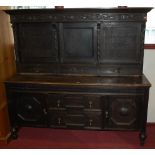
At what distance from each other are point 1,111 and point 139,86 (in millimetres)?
1622

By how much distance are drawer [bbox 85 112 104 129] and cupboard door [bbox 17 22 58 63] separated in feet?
2.67

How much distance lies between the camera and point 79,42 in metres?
2.67

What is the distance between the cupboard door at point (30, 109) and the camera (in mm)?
2576

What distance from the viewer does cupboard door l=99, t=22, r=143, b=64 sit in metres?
2.55

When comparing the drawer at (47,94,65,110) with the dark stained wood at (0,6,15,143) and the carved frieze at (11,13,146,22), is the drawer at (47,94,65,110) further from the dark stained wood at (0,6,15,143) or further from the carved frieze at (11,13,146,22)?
the carved frieze at (11,13,146,22)

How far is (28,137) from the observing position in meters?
2.79

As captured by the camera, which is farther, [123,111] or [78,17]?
[78,17]

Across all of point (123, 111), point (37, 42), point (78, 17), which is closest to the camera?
point (123, 111)

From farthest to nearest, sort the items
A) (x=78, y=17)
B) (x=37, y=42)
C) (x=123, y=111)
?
1. (x=37, y=42)
2. (x=78, y=17)
3. (x=123, y=111)

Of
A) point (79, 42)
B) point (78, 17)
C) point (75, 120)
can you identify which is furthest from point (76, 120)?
point (78, 17)

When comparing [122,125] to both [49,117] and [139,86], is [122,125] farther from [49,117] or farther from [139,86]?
[49,117]

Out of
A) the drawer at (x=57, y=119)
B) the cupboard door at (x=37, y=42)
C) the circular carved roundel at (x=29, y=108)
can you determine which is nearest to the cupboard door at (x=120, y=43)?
the cupboard door at (x=37, y=42)

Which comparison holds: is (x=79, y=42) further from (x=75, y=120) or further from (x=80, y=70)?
(x=75, y=120)

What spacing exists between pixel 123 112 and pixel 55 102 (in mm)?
787
